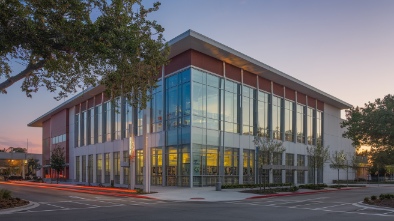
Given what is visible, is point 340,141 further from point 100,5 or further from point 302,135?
point 100,5

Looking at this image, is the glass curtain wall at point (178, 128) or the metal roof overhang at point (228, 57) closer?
the metal roof overhang at point (228, 57)

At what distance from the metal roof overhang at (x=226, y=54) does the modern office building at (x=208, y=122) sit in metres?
0.10

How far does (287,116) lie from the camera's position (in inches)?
2163

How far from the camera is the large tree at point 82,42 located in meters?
14.8

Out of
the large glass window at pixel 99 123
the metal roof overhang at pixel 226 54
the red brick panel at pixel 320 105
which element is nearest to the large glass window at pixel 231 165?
the metal roof overhang at pixel 226 54

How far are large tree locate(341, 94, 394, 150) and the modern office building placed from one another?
39.8ft

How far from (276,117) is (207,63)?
15830mm

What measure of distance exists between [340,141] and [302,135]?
1559cm

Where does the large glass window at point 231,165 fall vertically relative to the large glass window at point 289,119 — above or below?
below

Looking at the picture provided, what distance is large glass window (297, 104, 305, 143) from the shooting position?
57.4 metres

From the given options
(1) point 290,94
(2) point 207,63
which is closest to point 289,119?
(1) point 290,94

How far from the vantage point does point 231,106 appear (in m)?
44.3

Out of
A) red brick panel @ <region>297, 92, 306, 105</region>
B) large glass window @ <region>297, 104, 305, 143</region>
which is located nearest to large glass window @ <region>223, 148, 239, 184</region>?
large glass window @ <region>297, 104, 305, 143</region>

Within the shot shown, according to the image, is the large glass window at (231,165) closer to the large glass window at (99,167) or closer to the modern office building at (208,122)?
the modern office building at (208,122)
